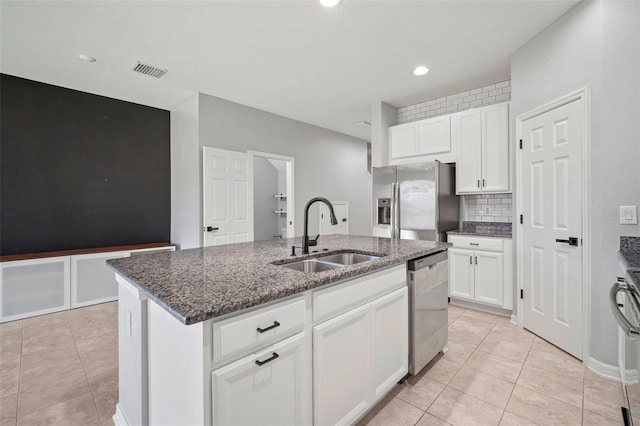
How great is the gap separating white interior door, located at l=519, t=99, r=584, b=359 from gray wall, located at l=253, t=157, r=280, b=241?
5258mm

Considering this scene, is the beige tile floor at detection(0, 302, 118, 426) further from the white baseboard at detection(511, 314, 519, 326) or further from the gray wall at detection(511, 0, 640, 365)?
the white baseboard at detection(511, 314, 519, 326)

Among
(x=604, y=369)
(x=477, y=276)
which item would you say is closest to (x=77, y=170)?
(x=477, y=276)

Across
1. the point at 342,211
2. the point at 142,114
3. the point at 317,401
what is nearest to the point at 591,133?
the point at 317,401

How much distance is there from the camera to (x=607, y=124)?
203cm

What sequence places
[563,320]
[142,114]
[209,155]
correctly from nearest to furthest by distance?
[563,320] < [209,155] < [142,114]

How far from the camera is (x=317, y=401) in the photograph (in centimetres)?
128

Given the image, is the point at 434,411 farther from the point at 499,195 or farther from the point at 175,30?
the point at 175,30

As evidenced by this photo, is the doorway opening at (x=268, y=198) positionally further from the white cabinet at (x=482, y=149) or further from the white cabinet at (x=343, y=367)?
the white cabinet at (x=343, y=367)

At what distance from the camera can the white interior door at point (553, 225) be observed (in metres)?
2.26

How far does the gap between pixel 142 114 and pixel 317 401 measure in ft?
15.5

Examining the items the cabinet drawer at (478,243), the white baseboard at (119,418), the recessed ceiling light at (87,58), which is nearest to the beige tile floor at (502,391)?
the cabinet drawer at (478,243)

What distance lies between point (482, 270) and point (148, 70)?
4392mm

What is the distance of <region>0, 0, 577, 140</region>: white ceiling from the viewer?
2297mm

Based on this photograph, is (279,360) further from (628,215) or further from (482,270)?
(482,270)
